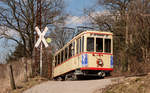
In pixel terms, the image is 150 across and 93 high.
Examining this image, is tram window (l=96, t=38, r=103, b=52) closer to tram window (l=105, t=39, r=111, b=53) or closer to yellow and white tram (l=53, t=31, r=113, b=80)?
yellow and white tram (l=53, t=31, r=113, b=80)

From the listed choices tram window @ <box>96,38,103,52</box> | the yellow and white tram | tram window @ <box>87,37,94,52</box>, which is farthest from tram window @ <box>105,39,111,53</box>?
tram window @ <box>87,37,94,52</box>

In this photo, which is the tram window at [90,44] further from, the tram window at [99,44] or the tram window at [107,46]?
the tram window at [107,46]

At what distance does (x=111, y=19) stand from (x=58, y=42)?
24.0m

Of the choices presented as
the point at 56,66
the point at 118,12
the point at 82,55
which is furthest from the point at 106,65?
the point at 118,12

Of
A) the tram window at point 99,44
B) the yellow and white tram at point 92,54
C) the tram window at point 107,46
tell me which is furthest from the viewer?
the tram window at point 107,46

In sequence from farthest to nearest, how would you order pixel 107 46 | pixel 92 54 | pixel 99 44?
pixel 107 46 < pixel 99 44 < pixel 92 54

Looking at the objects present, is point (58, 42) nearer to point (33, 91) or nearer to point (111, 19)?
point (111, 19)

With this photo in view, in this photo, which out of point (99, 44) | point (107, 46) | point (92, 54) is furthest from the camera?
point (107, 46)

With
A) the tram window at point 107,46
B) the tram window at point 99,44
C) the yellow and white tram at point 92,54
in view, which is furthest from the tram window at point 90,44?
the tram window at point 107,46

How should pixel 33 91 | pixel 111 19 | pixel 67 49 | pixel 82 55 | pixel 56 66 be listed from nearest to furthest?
1. pixel 33 91
2. pixel 82 55
3. pixel 67 49
4. pixel 56 66
5. pixel 111 19

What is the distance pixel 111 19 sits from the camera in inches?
1224

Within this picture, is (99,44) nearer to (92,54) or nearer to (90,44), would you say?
(90,44)

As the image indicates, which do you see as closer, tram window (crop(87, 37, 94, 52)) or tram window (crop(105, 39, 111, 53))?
tram window (crop(87, 37, 94, 52))

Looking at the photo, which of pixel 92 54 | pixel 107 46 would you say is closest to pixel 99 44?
pixel 107 46
